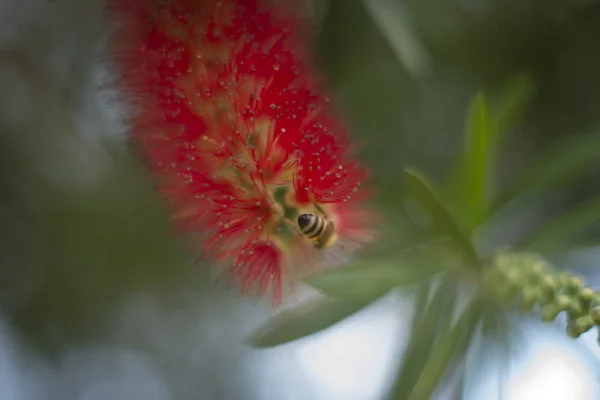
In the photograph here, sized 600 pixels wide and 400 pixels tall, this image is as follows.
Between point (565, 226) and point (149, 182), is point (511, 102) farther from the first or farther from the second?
point (149, 182)

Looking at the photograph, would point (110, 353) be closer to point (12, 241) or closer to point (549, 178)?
point (12, 241)

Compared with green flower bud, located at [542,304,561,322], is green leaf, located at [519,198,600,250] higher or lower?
higher

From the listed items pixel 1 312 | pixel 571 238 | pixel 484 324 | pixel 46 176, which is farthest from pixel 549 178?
pixel 1 312

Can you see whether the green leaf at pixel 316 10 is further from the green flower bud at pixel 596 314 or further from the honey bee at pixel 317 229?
the green flower bud at pixel 596 314

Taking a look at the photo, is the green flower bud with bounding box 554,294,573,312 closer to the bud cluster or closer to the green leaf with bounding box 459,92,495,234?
the bud cluster

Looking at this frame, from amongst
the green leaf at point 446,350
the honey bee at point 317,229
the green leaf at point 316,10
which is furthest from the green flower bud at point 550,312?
the green leaf at point 316,10

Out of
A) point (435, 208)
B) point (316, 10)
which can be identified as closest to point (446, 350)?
point (435, 208)

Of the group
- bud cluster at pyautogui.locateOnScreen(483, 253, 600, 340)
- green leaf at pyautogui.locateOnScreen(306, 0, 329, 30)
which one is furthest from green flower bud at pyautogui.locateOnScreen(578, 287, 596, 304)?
green leaf at pyautogui.locateOnScreen(306, 0, 329, 30)
